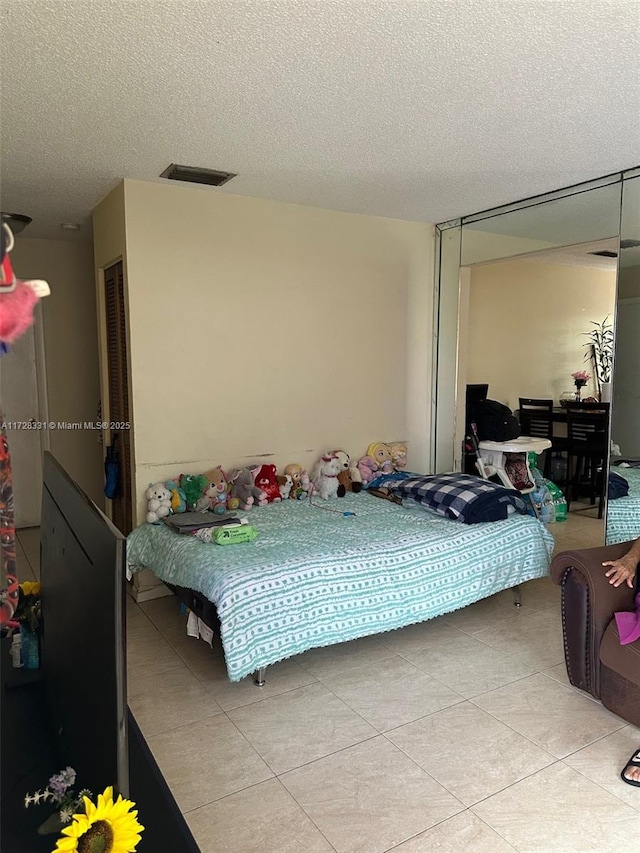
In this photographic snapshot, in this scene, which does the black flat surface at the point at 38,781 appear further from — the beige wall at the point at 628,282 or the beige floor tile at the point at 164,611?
the beige wall at the point at 628,282

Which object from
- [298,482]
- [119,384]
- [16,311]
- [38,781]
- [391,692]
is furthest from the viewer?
[298,482]

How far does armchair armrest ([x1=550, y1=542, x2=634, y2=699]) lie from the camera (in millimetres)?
2438

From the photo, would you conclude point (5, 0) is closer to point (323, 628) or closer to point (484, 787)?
point (323, 628)

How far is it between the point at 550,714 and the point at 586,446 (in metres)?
3.15

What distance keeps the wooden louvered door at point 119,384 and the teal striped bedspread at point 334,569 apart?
0.57m

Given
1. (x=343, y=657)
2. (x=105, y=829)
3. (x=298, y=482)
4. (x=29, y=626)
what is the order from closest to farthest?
(x=105, y=829), (x=29, y=626), (x=343, y=657), (x=298, y=482)

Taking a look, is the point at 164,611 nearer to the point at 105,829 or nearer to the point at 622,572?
the point at 622,572

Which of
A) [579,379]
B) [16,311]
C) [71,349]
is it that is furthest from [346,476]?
[16,311]

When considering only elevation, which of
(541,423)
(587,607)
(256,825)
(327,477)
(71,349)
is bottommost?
(256,825)

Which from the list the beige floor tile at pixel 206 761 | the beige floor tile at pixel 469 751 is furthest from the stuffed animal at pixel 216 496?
the beige floor tile at pixel 469 751

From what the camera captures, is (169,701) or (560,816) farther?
(169,701)

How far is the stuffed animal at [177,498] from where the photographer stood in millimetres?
3484

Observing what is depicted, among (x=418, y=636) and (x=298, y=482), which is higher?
(x=298, y=482)

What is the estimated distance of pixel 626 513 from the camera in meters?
3.36
